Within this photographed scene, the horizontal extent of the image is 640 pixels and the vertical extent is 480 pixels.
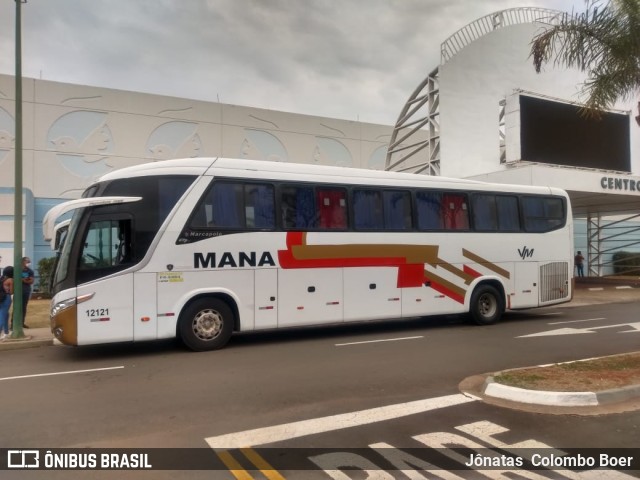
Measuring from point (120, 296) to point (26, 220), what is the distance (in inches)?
561

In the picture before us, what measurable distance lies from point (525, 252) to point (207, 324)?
8.61 meters

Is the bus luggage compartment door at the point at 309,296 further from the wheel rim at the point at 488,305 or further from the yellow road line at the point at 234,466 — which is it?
the yellow road line at the point at 234,466

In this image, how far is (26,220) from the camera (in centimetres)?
2028

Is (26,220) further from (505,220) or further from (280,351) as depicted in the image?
(505,220)

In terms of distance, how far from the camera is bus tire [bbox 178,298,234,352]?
9.32 m

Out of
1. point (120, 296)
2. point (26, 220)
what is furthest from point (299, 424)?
point (26, 220)

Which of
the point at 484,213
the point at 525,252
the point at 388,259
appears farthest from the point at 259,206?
the point at 525,252

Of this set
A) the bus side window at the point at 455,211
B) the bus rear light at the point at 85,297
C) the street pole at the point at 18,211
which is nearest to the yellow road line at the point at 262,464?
the bus rear light at the point at 85,297

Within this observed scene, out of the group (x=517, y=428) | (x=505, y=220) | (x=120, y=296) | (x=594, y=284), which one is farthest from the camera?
(x=594, y=284)

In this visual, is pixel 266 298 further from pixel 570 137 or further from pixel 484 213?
pixel 570 137

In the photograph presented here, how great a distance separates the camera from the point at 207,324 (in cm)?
953

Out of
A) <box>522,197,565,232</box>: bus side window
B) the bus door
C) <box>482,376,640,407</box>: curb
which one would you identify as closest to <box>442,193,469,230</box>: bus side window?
<box>522,197,565,232</box>: bus side window

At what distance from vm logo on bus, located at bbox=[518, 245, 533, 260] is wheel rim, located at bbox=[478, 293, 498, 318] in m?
1.39

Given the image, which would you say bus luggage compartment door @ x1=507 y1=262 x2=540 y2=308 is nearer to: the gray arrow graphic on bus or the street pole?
the gray arrow graphic on bus
